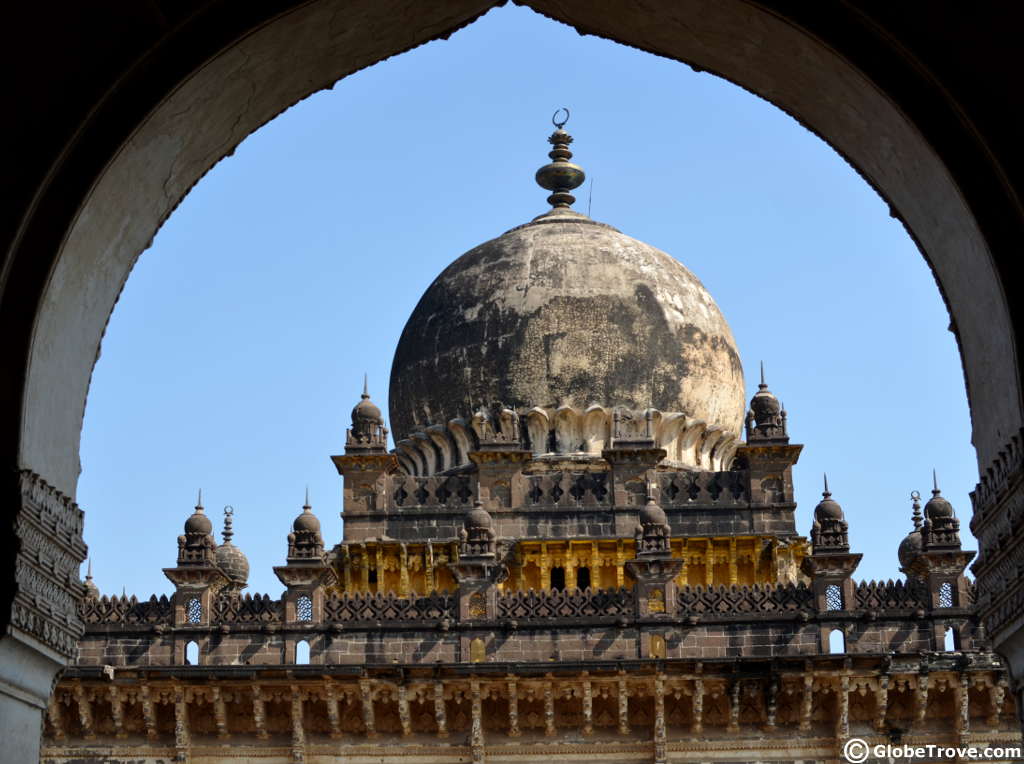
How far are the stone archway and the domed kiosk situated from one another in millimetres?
21688

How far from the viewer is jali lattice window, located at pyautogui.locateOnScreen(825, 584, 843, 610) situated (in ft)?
78.6

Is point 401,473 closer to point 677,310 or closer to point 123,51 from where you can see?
point 677,310

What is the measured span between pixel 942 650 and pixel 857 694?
1431 millimetres

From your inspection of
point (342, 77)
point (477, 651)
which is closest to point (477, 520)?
point (477, 651)

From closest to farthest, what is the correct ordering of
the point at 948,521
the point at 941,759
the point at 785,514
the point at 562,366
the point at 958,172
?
the point at 958,172, the point at 941,759, the point at 948,521, the point at 785,514, the point at 562,366

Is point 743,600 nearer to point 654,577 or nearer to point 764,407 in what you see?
point 654,577

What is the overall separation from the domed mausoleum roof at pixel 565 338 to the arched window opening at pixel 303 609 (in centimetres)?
716

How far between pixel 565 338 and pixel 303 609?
8.74 meters

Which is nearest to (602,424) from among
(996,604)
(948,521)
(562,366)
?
(562,366)

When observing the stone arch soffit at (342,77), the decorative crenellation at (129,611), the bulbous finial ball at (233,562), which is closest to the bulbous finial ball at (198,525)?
the decorative crenellation at (129,611)

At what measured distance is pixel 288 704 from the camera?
2311 centimetres

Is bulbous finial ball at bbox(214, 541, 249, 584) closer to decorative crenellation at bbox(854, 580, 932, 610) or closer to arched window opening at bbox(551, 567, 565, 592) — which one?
arched window opening at bbox(551, 567, 565, 592)

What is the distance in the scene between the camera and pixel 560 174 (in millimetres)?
34906

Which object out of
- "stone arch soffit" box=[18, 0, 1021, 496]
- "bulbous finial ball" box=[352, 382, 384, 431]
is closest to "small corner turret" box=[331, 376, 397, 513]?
"bulbous finial ball" box=[352, 382, 384, 431]
